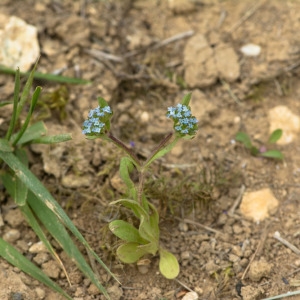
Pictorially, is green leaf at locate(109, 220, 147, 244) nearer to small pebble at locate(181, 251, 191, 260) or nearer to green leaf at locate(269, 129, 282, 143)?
small pebble at locate(181, 251, 191, 260)

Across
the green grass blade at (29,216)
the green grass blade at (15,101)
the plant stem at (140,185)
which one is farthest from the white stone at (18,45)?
the plant stem at (140,185)

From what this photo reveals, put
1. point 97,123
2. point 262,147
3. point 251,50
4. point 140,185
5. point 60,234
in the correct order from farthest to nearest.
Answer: point 251,50
point 262,147
point 60,234
point 140,185
point 97,123

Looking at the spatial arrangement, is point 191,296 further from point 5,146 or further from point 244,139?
point 5,146

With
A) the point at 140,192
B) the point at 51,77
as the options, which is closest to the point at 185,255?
the point at 140,192

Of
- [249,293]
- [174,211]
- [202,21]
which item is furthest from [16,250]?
[202,21]

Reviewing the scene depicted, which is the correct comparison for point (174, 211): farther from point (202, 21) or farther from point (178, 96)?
point (202, 21)

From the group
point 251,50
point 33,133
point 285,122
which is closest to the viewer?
point 33,133

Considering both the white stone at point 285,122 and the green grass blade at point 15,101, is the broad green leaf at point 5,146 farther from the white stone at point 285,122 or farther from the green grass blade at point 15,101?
the white stone at point 285,122

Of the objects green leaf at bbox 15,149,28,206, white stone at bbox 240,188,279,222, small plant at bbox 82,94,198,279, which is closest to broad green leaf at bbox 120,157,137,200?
small plant at bbox 82,94,198,279
